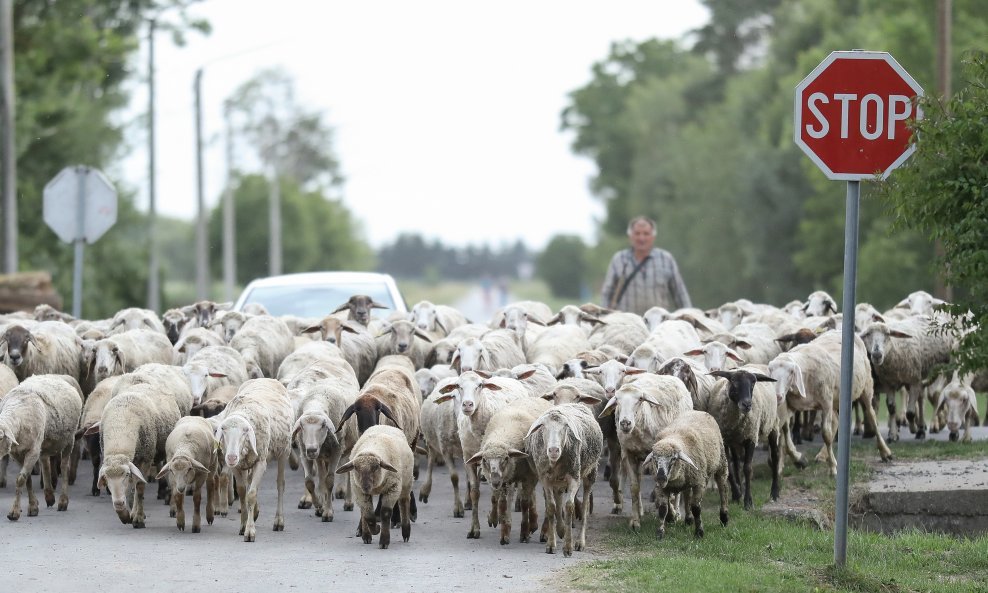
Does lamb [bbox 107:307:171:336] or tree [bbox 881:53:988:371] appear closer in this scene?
tree [bbox 881:53:988:371]

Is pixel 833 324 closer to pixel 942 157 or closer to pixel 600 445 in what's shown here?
pixel 600 445

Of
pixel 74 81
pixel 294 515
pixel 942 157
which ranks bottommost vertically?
pixel 294 515

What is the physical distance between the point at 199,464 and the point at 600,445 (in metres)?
3.30

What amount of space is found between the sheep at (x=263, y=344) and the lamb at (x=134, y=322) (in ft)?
5.18

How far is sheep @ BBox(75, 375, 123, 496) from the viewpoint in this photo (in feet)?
43.1

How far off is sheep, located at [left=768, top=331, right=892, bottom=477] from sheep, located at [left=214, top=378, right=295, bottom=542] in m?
4.71

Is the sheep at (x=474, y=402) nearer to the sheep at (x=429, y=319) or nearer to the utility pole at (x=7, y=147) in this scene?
the sheep at (x=429, y=319)

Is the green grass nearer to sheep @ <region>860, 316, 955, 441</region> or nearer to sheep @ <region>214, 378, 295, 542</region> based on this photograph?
sheep @ <region>214, 378, 295, 542</region>

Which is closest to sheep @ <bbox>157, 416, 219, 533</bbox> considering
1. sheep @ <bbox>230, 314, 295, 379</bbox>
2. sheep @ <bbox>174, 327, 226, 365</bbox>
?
sheep @ <bbox>230, 314, 295, 379</bbox>

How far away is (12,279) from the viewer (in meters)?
23.0

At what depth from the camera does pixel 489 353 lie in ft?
50.5

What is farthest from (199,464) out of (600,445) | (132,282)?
(132,282)

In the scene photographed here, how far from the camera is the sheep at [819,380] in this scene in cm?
1378

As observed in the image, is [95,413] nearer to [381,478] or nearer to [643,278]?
[381,478]
